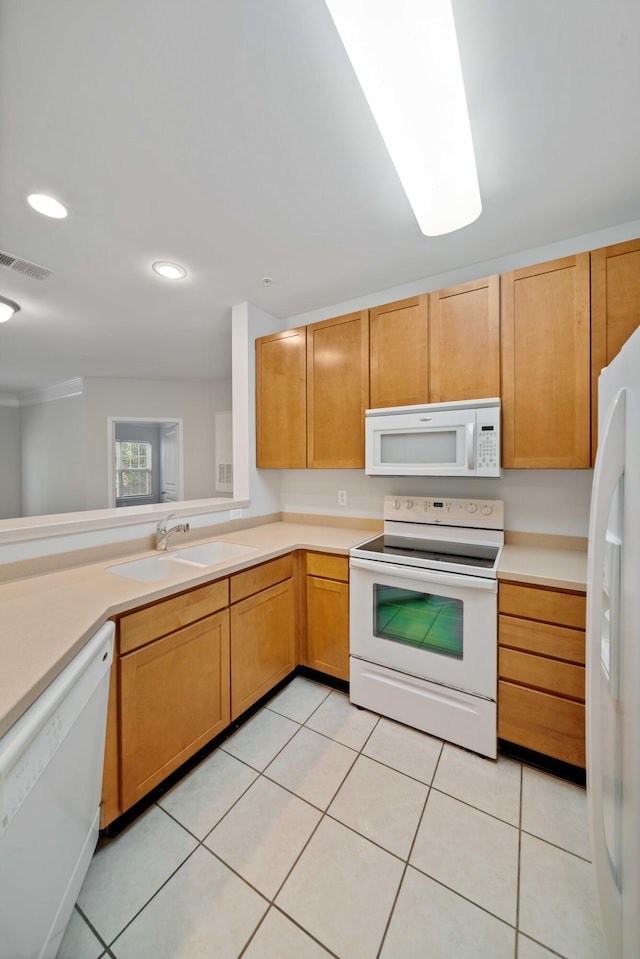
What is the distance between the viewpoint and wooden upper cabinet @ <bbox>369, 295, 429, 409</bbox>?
2.00 m

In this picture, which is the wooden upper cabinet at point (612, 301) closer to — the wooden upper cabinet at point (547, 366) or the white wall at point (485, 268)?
the wooden upper cabinet at point (547, 366)

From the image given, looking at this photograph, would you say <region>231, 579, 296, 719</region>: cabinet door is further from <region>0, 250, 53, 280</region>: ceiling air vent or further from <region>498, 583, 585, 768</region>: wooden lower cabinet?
<region>0, 250, 53, 280</region>: ceiling air vent

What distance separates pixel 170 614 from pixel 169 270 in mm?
2059

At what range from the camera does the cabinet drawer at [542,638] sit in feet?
4.63

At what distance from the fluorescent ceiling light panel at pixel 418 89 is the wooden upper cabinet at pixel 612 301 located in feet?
2.24

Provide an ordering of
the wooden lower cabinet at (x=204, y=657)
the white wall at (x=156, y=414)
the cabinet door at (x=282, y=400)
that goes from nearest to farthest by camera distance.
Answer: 1. the wooden lower cabinet at (x=204, y=657)
2. the cabinet door at (x=282, y=400)
3. the white wall at (x=156, y=414)

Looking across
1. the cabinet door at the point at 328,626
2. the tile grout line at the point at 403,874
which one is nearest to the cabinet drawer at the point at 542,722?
the tile grout line at the point at 403,874

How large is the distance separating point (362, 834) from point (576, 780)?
95 centimetres

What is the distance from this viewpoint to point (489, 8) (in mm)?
938

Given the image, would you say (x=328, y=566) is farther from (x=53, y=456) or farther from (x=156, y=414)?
(x=53, y=456)

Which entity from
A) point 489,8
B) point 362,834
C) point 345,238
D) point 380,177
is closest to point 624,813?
point 362,834

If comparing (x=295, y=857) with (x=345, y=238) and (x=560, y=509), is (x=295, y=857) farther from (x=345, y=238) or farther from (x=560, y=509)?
(x=345, y=238)

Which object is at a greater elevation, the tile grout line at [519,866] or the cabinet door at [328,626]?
the cabinet door at [328,626]

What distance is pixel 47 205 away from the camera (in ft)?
5.29
